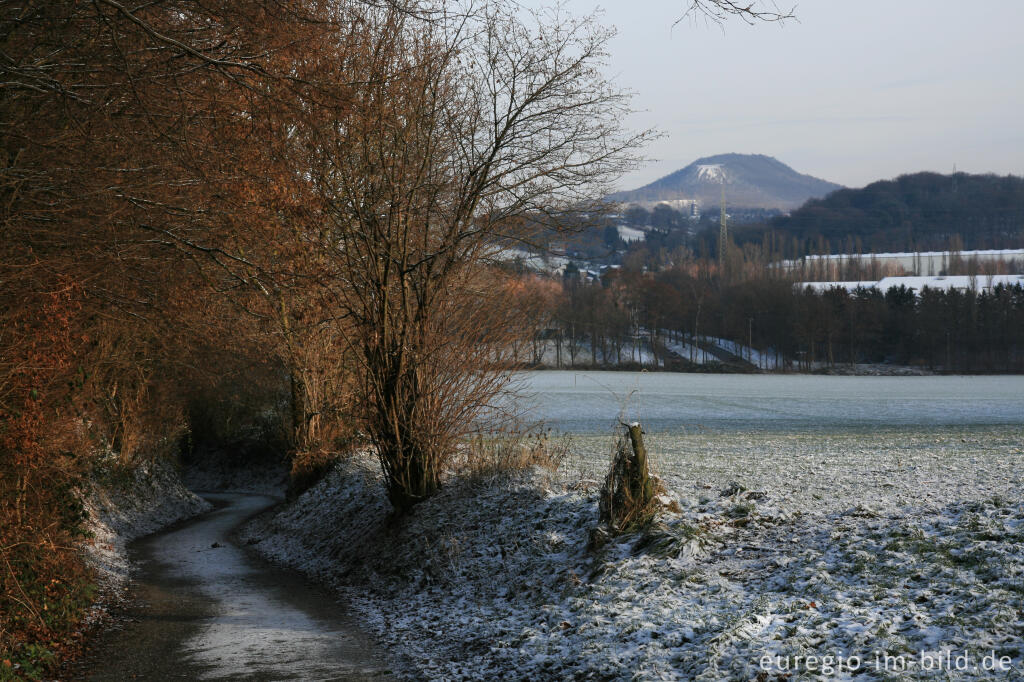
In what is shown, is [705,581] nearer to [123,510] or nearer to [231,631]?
[231,631]

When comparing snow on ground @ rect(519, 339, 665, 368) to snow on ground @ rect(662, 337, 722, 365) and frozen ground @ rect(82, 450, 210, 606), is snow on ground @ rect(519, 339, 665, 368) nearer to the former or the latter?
snow on ground @ rect(662, 337, 722, 365)

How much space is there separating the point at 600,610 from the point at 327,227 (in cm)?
799

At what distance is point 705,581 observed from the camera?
827 cm

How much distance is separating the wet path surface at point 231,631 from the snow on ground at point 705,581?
528 millimetres

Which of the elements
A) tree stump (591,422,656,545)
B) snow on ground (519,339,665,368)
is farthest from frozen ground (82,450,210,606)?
snow on ground (519,339,665,368)

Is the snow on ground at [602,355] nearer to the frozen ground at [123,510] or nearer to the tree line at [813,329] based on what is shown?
the tree line at [813,329]

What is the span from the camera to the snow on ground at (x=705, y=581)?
6469 mm

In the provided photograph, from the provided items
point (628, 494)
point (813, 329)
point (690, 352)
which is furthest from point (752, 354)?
point (628, 494)

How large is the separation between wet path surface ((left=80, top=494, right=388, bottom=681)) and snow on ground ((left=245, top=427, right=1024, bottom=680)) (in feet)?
1.73

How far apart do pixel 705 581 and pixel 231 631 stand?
5.38 m

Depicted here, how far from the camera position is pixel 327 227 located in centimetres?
1380

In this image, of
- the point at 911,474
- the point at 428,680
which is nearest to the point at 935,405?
the point at 911,474

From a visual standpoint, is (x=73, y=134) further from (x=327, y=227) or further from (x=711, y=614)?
(x=711, y=614)

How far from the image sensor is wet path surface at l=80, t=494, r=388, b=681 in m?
8.35
